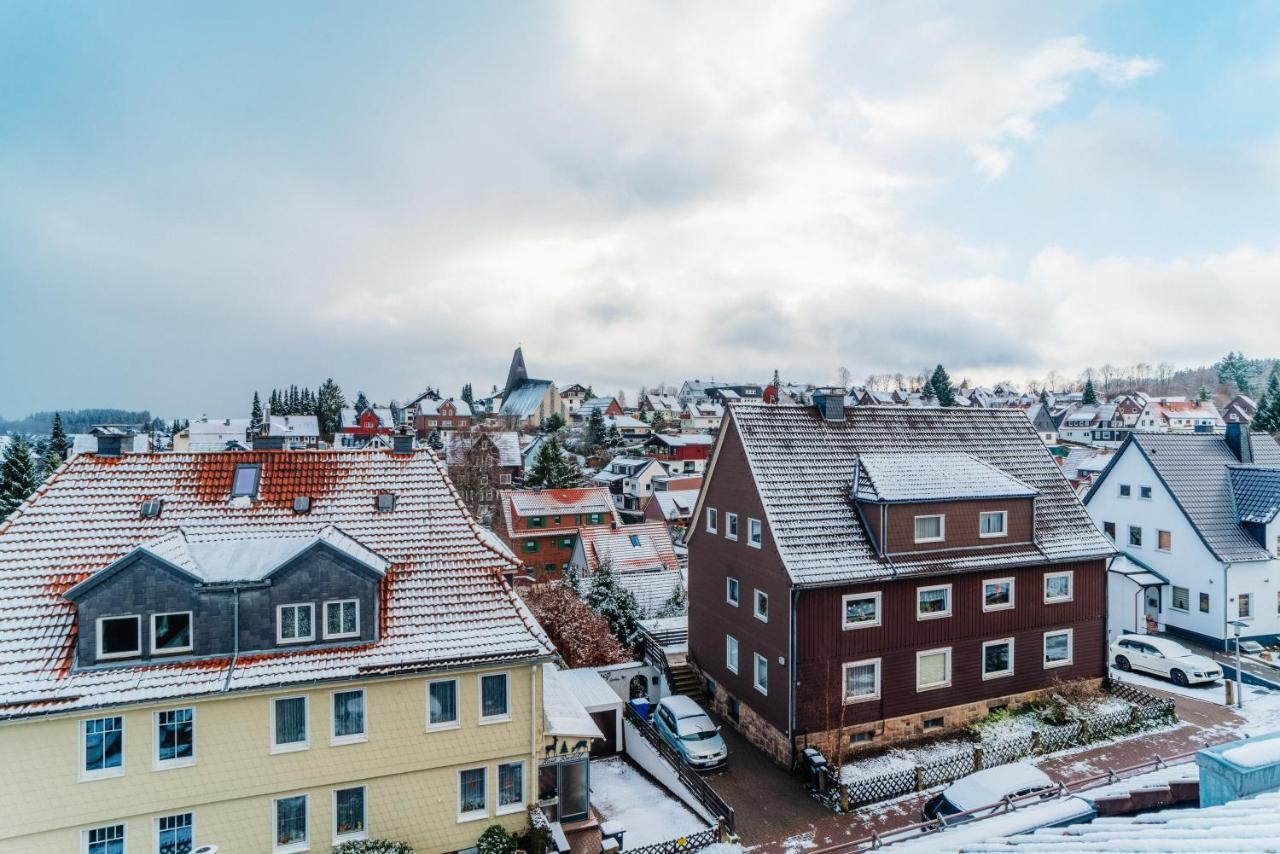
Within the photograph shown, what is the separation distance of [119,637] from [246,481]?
5.06 m

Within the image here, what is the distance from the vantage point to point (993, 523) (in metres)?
25.0

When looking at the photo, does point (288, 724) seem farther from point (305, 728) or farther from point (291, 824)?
point (291, 824)

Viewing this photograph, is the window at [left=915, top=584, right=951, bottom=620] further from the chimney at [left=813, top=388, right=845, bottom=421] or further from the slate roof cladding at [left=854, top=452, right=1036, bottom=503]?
the chimney at [left=813, top=388, right=845, bottom=421]

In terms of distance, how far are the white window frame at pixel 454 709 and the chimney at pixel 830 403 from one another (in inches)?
644

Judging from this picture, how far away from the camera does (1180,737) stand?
75.9ft

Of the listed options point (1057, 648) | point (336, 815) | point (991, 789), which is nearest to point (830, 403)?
point (1057, 648)

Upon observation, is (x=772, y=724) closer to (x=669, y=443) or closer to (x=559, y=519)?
(x=559, y=519)

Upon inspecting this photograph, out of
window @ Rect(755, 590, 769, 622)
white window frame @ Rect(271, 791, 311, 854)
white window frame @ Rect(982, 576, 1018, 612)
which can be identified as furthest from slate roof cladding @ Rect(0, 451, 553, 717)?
white window frame @ Rect(982, 576, 1018, 612)

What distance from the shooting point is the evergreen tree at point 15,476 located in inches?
2056

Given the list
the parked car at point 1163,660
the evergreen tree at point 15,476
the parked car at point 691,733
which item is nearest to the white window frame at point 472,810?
the parked car at point 691,733

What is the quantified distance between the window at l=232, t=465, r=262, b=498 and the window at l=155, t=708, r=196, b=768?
231 inches

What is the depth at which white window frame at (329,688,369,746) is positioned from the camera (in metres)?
16.5

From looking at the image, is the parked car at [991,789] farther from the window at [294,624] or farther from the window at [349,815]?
the window at [294,624]

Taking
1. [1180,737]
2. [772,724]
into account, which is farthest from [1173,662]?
[772,724]
